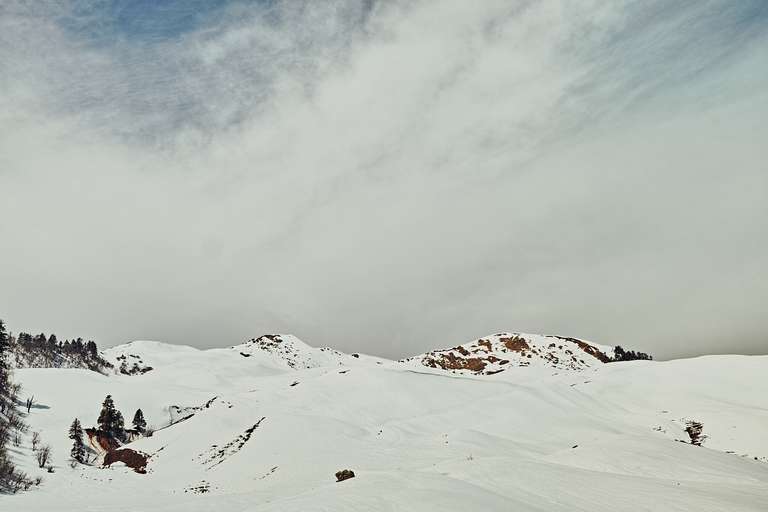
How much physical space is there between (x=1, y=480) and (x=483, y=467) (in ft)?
75.7

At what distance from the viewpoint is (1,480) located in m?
21.8

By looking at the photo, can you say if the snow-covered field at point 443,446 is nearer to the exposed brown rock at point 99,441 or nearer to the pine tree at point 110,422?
the exposed brown rock at point 99,441

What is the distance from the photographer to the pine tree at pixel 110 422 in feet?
193

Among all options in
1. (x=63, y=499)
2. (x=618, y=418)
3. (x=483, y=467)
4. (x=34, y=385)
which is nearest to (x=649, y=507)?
(x=483, y=467)

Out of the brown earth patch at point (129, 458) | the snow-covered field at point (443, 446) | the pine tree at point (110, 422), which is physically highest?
the snow-covered field at point (443, 446)

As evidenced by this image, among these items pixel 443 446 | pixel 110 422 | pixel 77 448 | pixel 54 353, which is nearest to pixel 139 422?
pixel 110 422

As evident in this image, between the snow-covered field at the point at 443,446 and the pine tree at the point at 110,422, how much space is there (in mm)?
4307

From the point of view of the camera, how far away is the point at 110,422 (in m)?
59.8

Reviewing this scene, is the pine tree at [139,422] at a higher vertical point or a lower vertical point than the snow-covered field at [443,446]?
lower

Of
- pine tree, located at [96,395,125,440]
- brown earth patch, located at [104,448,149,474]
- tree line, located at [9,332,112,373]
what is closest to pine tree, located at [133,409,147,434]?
pine tree, located at [96,395,125,440]

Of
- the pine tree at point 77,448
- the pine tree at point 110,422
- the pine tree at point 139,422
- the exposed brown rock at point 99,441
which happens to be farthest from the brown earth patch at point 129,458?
the pine tree at point 139,422

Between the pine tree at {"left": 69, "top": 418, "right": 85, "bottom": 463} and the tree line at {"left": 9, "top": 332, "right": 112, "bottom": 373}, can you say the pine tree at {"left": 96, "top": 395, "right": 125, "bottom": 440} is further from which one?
the tree line at {"left": 9, "top": 332, "right": 112, "bottom": 373}

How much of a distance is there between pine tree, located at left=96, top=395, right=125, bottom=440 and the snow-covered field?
431 cm

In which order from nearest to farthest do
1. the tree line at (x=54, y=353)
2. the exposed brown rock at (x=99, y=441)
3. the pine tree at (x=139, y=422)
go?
the exposed brown rock at (x=99, y=441) → the pine tree at (x=139, y=422) → the tree line at (x=54, y=353)
